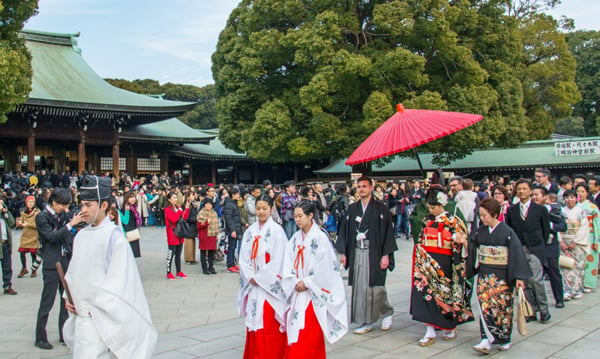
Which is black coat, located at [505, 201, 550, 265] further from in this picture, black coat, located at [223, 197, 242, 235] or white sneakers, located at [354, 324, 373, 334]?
black coat, located at [223, 197, 242, 235]

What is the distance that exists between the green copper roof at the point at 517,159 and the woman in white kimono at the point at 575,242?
1752cm

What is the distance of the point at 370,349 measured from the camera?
5027 mm

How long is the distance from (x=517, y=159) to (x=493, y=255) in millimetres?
23254

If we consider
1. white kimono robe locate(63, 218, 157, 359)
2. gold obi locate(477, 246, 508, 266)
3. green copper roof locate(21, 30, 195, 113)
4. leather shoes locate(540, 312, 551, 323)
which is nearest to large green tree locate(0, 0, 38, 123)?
green copper roof locate(21, 30, 195, 113)

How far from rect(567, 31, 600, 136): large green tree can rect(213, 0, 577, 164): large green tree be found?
708 inches

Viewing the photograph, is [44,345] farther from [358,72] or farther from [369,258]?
[358,72]

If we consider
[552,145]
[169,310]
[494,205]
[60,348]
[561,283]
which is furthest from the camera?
[552,145]

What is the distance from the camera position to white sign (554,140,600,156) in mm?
23469

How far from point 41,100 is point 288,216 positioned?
15.2 metres

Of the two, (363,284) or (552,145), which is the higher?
(552,145)

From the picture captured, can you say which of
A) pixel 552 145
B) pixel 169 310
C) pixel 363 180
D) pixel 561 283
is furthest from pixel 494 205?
pixel 552 145

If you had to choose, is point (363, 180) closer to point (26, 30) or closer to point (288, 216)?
point (288, 216)

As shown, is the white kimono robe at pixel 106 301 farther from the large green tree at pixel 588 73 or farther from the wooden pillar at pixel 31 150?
the large green tree at pixel 588 73

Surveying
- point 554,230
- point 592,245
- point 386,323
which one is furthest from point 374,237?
point 592,245
